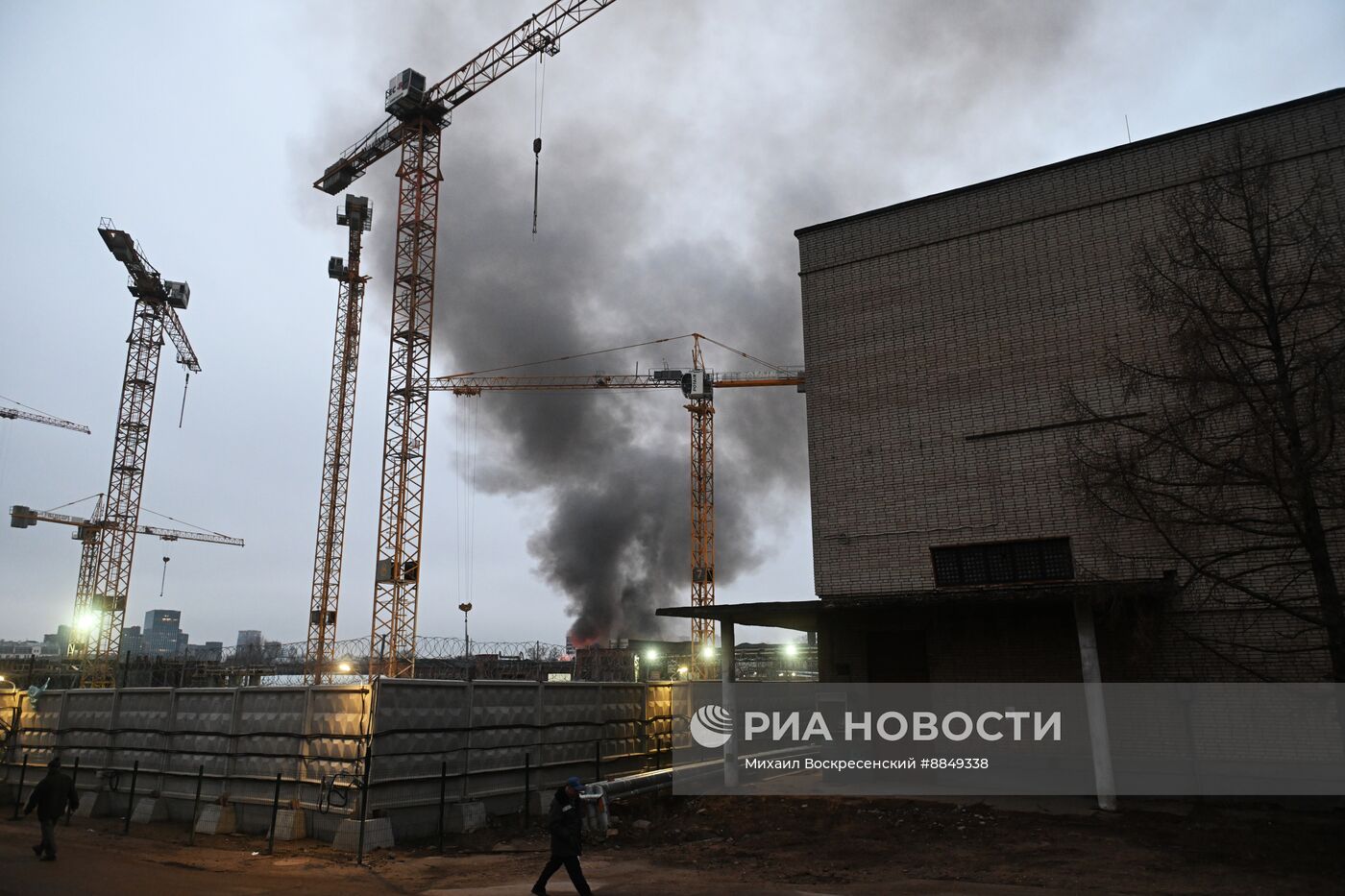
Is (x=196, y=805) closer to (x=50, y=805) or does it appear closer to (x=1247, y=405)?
(x=50, y=805)

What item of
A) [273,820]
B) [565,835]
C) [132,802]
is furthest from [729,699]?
[132,802]

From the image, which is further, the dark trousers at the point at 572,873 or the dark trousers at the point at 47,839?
the dark trousers at the point at 47,839

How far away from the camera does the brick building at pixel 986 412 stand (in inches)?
656

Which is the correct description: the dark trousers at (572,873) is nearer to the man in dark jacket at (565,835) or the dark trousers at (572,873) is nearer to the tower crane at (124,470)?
the man in dark jacket at (565,835)

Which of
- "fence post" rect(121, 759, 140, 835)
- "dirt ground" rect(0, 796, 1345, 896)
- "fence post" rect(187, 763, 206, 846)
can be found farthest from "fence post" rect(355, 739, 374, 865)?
"fence post" rect(121, 759, 140, 835)

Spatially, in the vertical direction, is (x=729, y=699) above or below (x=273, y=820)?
above

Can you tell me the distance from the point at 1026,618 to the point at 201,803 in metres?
16.5

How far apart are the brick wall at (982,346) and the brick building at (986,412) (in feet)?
0.13

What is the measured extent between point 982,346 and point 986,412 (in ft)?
5.32

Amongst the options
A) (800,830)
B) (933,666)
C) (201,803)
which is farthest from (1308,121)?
(201,803)

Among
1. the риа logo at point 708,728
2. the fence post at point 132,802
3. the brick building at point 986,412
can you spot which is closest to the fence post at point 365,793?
the fence post at point 132,802

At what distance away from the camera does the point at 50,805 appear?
12609mm

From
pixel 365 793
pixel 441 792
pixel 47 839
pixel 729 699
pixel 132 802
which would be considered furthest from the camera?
pixel 729 699

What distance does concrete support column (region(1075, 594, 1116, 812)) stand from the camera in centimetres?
1434
